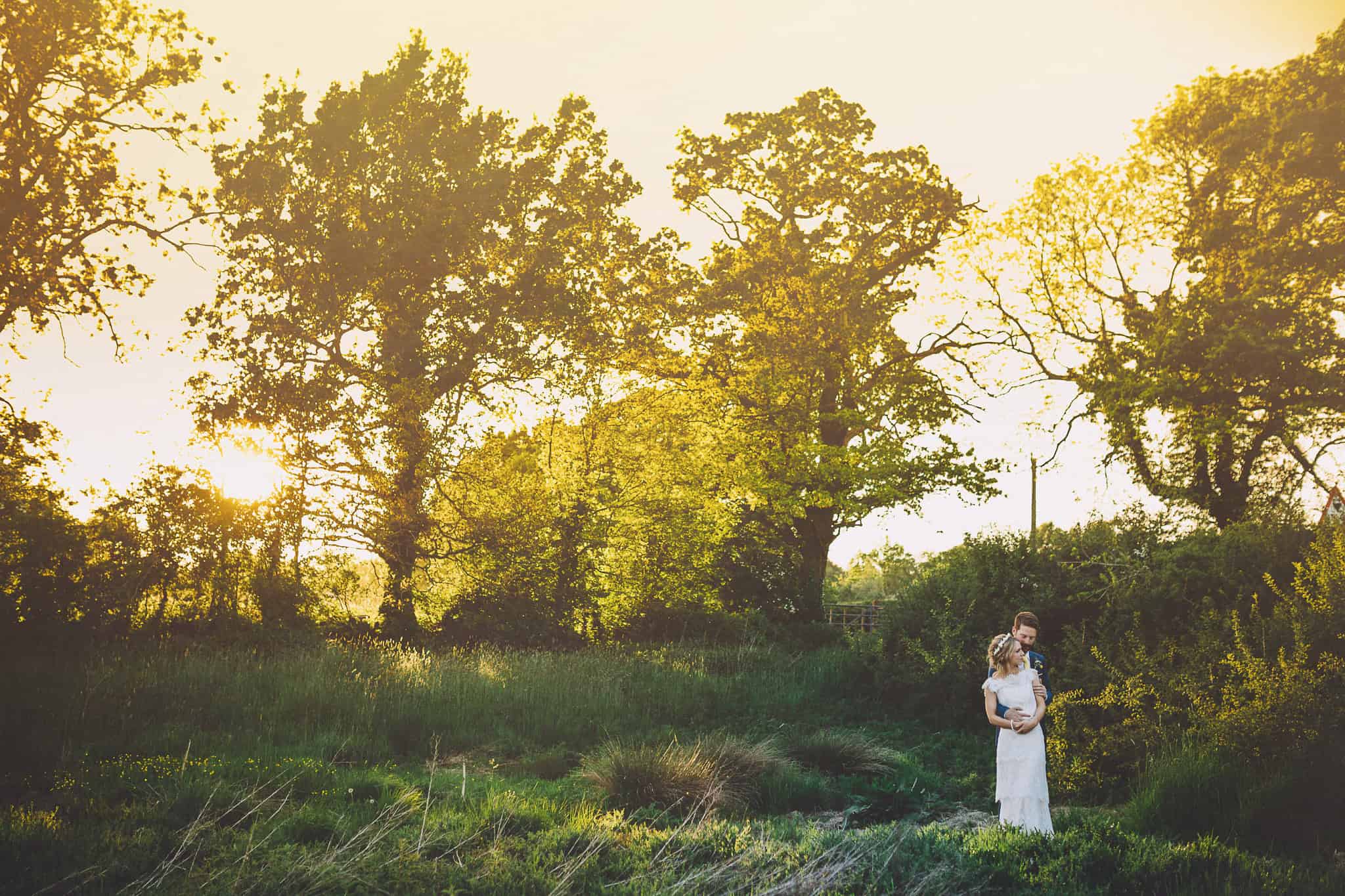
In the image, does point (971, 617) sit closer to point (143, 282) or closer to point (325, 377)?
point (325, 377)

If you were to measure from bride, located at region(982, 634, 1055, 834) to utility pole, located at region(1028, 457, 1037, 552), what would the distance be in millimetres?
7467

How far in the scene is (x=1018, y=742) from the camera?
743cm

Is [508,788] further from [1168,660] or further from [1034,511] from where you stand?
[1034,511]

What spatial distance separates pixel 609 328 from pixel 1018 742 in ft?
58.2

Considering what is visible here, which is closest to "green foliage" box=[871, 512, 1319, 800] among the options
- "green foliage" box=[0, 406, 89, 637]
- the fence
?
the fence

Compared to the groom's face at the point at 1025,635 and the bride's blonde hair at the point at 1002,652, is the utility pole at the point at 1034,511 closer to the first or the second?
the groom's face at the point at 1025,635

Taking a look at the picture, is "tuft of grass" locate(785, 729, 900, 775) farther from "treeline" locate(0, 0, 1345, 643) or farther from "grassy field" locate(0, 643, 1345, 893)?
"treeline" locate(0, 0, 1345, 643)

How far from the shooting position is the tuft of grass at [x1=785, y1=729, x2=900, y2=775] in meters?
10.9

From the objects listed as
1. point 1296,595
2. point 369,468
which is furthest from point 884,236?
point 1296,595

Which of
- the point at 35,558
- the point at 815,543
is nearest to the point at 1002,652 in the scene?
the point at 35,558

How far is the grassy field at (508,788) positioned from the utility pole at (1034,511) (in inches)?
129

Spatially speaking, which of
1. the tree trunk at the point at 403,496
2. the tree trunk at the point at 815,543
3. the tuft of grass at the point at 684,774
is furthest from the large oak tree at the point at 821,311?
the tuft of grass at the point at 684,774

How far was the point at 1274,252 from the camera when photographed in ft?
63.4

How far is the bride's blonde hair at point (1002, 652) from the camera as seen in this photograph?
24.4ft
